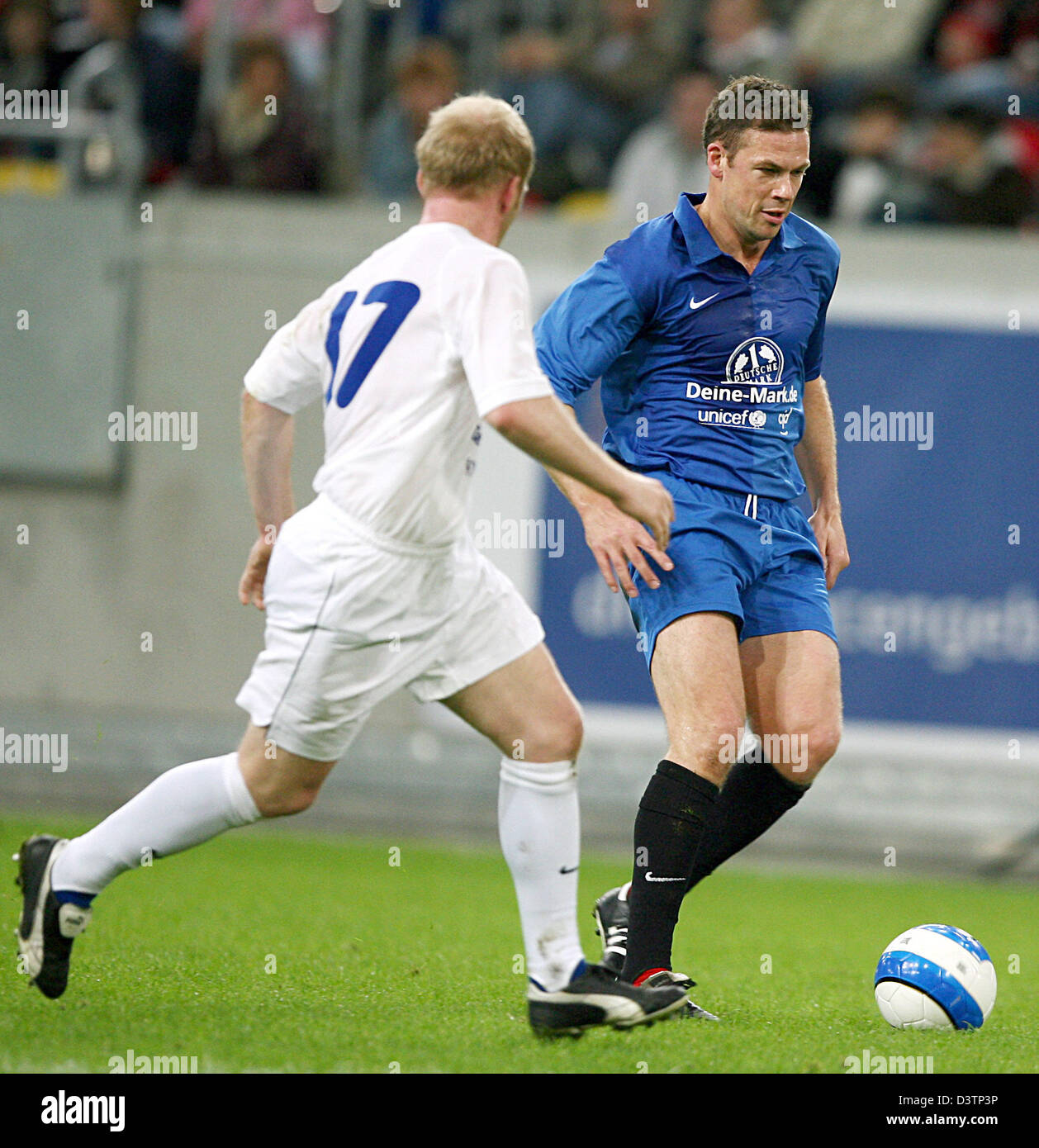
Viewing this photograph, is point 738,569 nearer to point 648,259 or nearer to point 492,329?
point 648,259

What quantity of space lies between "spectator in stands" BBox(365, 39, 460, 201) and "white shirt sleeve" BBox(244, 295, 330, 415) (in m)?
7.02

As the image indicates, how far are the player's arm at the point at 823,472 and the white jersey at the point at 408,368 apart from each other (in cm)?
157

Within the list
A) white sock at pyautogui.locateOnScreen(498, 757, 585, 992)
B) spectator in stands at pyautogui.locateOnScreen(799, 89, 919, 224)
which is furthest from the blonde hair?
spectator in stands at pyautogui.locateOnScreen(799, 89, 919, 224)

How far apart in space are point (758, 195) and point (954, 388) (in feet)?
19.3

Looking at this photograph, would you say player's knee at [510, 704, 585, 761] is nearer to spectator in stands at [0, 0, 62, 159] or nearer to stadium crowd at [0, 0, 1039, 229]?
stadium crowd at [0, 0, 1039, 229]

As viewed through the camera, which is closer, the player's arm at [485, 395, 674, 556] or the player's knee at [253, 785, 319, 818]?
the player's arm at [485, 395, 674, 556]

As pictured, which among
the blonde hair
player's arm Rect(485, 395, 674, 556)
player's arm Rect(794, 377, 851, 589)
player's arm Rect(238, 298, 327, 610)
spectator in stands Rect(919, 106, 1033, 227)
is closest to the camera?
player's arm Rect(485, 395, 674, 556)

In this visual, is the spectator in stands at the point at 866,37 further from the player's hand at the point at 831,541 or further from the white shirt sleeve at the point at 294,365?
the white shirt sleeve at the point at 294,365

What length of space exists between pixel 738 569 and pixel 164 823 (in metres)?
1.70

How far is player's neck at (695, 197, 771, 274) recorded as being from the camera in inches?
198

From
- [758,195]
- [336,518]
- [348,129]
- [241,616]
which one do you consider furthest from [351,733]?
[348,129]

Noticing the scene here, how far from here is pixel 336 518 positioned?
13.7ft

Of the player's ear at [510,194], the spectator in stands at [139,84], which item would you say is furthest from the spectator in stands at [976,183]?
the player's ear at [510,194]

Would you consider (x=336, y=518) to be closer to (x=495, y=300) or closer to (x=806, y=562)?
(x=495, y=300)
